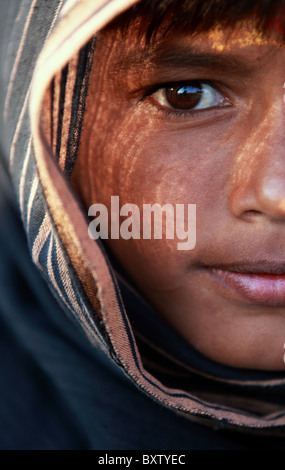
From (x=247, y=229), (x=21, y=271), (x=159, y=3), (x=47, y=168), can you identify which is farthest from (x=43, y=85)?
(x=21, y=271)

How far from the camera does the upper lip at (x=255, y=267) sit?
77cm

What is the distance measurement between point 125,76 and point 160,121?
9 centimetres

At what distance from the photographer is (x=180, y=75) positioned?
0.74 meters

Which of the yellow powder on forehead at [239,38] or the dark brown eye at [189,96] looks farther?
the dark brown eye at [189,96]

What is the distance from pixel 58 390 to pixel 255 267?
528mm

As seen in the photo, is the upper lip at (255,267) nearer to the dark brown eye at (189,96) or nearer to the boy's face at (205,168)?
the boy's face at (205,168)

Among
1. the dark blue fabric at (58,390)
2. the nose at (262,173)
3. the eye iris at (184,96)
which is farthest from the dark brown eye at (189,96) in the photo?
the dark blue fabric at (58,390)

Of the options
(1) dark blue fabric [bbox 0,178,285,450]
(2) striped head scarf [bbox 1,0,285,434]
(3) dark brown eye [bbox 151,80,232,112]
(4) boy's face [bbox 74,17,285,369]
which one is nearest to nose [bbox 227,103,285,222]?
(4) boy's face [bbox 74,17,285,369]

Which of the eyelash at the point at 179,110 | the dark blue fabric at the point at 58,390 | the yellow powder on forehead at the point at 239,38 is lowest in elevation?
the dark blue fabric at the point at 58,390

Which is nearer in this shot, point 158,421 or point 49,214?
point 49,214

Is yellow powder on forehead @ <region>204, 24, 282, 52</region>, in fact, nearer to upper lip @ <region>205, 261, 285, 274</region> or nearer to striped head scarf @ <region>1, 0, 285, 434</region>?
striped head scarf @ <region>1, 0, 285, 434</region>

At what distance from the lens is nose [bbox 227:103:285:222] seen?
69 cm
